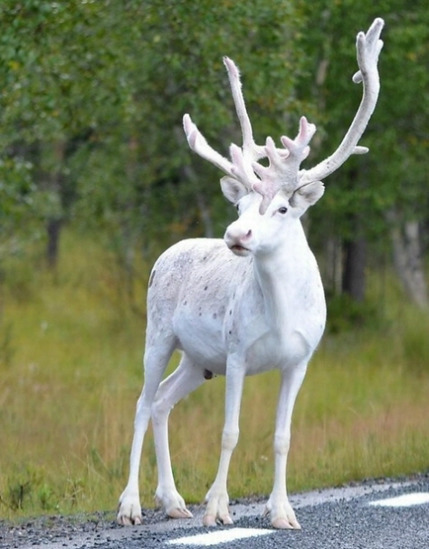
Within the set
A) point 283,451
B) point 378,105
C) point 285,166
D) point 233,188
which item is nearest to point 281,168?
point 285,166

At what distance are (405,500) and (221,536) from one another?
177cm

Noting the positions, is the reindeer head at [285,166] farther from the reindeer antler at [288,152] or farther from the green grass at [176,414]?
the green grass at [176,414]

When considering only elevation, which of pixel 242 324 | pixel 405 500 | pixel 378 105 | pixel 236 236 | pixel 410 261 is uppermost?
pixel 378 105

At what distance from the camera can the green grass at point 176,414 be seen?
1039 centimetres

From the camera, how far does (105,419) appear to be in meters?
11.9

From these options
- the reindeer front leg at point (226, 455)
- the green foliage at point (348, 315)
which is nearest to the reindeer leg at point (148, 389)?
the reindeer front leg at point (226, 455)

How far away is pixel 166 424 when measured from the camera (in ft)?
31.0

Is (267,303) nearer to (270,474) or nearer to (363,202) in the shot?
(270,474)

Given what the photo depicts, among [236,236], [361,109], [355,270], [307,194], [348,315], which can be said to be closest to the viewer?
[236,236]

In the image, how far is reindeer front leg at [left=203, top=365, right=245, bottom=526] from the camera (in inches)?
328

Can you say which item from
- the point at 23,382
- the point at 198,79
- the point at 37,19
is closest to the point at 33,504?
the point at 37,19

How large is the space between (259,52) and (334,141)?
4668 millimetres

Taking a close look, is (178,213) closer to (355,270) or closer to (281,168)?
(355,270)

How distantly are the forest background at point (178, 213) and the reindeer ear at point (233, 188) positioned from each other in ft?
7.39
